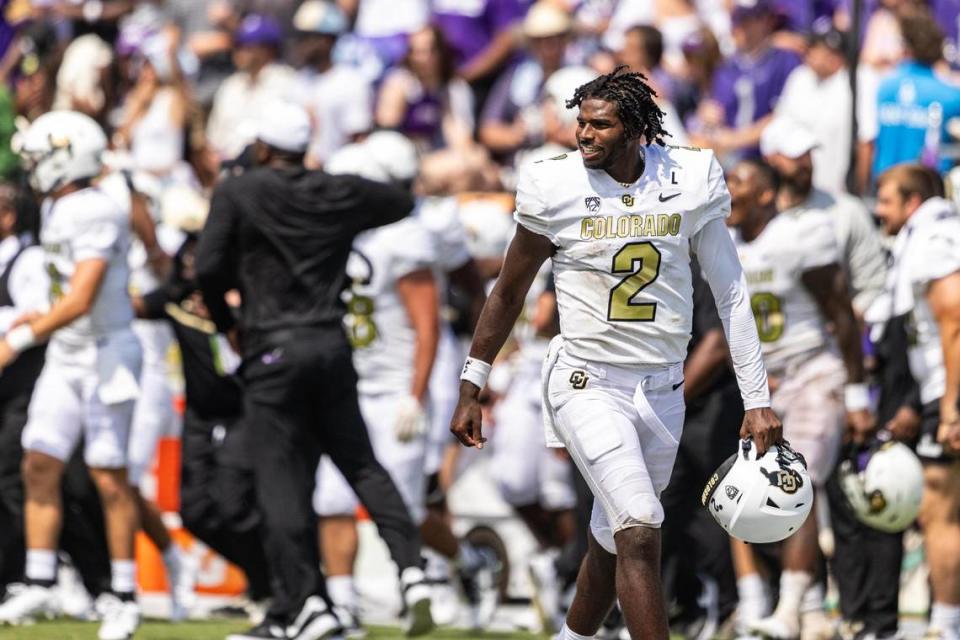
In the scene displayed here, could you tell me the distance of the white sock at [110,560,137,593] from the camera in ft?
32.7

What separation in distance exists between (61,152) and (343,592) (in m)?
2.64

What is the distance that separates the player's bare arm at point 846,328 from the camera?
9.84 meters

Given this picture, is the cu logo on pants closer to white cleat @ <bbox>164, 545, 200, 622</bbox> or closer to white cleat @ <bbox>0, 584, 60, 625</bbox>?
white cleat @ <bbox>0, 584, 60, 625</bbox>

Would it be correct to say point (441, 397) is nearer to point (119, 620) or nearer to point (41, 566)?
point (41, 566)

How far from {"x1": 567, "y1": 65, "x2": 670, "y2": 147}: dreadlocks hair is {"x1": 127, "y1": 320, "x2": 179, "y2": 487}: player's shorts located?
4.96 metres

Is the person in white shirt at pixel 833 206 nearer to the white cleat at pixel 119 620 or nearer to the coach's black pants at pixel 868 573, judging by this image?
the coach's black pants at pixel 868 573

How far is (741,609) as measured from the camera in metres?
10.2

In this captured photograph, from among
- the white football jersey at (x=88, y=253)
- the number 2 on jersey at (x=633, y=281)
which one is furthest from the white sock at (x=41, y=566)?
the number 2 on jersey at (x=633, y=281)

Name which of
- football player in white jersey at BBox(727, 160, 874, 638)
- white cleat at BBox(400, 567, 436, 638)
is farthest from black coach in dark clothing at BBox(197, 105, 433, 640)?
football player in white jersey at BBox(727, 160, 874, 638)

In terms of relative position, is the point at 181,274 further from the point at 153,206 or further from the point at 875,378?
the point at 875,378

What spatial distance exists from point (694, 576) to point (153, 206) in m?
4.37

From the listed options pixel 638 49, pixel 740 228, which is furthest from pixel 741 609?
pixel 638 49

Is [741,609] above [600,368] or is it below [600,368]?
below

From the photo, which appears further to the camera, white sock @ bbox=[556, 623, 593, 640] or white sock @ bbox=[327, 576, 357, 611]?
white sock @ bbox=[327, 576, 357, 611]
